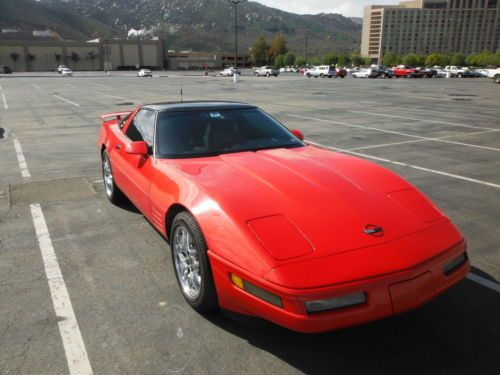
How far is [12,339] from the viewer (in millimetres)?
3010

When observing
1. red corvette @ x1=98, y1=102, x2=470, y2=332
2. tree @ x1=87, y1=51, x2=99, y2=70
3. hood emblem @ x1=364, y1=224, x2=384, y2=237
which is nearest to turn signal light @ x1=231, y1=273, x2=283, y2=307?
red corvette @ x1=98, y1=102, x2=470, y2=332

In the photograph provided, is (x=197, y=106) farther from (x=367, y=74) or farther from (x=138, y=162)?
(x=367, y=74)

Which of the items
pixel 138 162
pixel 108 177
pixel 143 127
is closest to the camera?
pixel 138 162

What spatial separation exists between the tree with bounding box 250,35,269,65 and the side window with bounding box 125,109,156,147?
172054 mm

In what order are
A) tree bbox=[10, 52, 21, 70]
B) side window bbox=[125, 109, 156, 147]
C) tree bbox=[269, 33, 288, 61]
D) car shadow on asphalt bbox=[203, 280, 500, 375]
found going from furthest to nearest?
tree bbox=[269, 33, 288, 61] → tree bbox=[10, 52, 21, 70] → side window bbox=[125, 109, 156, 147] → car shadow on asphalt bbox=[203, 280, 500, 375]

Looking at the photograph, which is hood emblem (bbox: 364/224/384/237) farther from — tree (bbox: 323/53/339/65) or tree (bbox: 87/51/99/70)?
tree (bbox: 323/53/339/65)

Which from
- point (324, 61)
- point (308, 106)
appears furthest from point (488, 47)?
point (308, 106)

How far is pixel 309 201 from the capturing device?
10.2ft

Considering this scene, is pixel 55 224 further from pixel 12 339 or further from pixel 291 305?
pixel 291 305

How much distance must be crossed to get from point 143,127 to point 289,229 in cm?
258

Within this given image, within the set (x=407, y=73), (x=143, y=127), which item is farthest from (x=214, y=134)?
(x=407, y=73)

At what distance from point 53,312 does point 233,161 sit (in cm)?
Answer: 190

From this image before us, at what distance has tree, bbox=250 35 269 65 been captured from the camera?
556 feet

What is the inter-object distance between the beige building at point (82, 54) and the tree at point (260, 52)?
1852 inches
